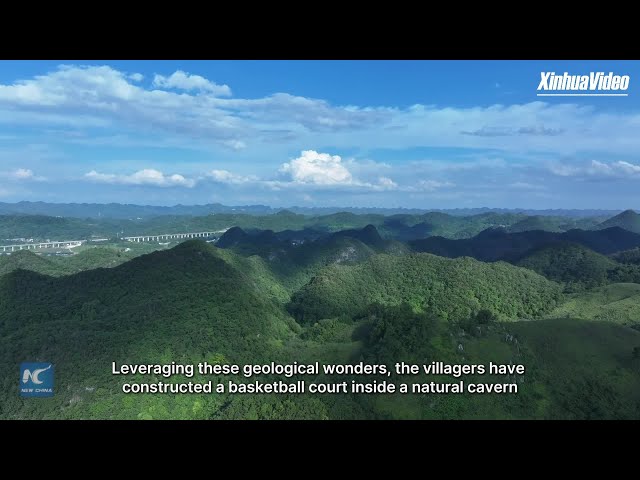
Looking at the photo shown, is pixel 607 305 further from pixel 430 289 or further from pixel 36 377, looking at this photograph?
pixel 36 377

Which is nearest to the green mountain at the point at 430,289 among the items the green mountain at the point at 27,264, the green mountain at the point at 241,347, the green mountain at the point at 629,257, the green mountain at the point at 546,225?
the green mountain at the point at 241,347

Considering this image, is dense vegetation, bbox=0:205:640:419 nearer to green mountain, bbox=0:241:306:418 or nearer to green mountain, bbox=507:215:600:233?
green mountain, bbox=0:241:306:418

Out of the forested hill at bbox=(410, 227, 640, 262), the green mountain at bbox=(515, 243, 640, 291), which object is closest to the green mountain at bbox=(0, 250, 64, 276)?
the forested hill at bbox=(410, 227, 640, 262)

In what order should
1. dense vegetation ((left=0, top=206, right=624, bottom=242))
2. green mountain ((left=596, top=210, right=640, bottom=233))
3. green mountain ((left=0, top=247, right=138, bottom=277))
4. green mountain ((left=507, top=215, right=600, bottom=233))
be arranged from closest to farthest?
green mountain ((left=0, top=247, right=138, bottom=277)) → dense vegetation ((left=0, top=206, right=624, bottom=242)) → green mountain ((left=596, top=210, right=640, bottom=233)) → green mountain ((left=507, top=215, right=600, bottom=233))

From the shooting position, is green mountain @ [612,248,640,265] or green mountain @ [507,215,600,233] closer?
green mountain @ [612,248,640,265]

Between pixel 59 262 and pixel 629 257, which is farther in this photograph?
pixel 59 262

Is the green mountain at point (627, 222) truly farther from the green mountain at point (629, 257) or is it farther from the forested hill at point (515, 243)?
the green mountain at point (629, 257)

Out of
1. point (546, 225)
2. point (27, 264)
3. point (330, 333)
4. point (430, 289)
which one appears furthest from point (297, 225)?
point (330, 333)
